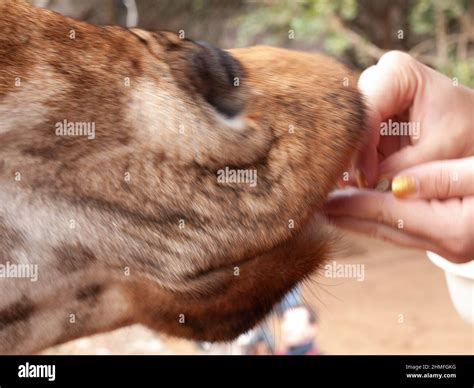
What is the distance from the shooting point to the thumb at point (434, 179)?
0.83m

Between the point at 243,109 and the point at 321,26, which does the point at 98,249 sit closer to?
the point at 243,109

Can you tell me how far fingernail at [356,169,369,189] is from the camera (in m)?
0.84

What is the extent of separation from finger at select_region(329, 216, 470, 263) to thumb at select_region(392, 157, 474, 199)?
4 centimetres

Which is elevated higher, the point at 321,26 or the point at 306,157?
the point at 321,26

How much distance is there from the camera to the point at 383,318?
433 cm

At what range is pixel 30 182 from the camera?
658mm

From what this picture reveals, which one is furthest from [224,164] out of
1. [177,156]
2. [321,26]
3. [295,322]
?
[321,26]

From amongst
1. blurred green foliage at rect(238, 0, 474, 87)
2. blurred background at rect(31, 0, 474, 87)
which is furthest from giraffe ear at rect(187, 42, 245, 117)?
blurred green foliage at rect(238, 0, 474, 87)

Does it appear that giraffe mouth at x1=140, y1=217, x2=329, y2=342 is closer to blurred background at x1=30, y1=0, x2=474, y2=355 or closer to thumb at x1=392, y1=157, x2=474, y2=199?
thumb at x1=392, y1=157, x2=474, y2=199

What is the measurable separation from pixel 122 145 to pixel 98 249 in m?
0.10
